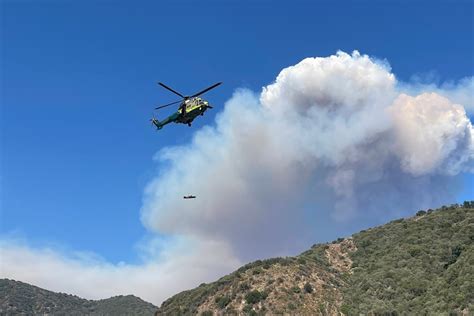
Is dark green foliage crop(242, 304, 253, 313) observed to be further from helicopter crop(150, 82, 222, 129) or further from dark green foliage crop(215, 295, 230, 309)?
helicopter crop(150, 82, 222, 129)

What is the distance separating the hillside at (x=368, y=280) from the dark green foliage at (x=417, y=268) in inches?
4.8

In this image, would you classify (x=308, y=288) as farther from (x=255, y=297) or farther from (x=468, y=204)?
(x=468, y=204)

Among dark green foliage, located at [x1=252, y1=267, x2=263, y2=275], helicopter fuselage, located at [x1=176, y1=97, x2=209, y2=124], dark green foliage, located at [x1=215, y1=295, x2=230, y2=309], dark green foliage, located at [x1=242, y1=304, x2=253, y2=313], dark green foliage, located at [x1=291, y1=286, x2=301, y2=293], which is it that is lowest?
dark green foliage, located at [x1=242, y1=304, x2=253, y2=313]

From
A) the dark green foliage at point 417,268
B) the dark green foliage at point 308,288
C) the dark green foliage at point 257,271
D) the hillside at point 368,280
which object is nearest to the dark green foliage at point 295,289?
the hillside at point 368,280

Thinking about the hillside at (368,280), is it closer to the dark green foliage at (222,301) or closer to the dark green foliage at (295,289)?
the dark green foliage at (295,289)

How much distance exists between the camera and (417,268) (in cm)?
9381

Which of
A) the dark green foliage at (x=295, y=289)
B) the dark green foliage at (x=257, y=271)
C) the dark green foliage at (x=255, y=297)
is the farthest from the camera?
the dark green foliage at (x=257, y=271)

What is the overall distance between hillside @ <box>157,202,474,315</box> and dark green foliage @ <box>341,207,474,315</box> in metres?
0.12

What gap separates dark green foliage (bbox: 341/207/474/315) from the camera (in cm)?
8000

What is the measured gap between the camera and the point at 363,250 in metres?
116

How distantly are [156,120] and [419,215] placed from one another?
86735 millimetres

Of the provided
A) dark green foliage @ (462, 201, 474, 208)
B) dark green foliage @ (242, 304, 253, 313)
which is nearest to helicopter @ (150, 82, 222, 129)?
dark green foliage @ (242, 304, 253, 313)

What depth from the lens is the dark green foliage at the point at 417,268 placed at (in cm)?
8000

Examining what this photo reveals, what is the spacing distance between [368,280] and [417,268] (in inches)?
374
